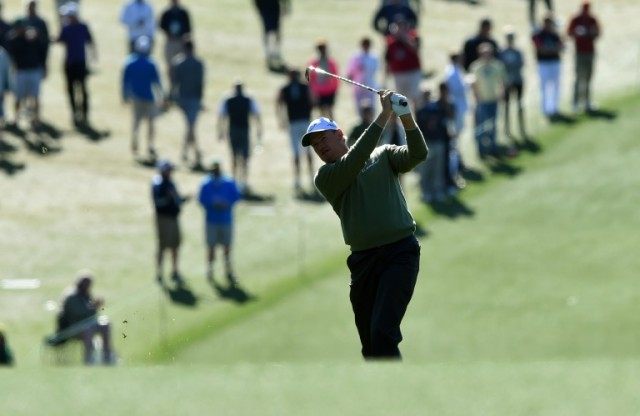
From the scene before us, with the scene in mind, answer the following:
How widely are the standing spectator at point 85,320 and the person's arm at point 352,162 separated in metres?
7.78

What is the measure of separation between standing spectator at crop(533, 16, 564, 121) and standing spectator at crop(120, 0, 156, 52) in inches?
271

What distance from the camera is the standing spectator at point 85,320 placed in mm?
18062

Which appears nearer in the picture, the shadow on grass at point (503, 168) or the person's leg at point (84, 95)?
the shadow on grass at point (503, 168)

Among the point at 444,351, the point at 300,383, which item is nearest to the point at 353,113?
the point at 444,351

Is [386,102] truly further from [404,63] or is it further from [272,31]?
[272,31]

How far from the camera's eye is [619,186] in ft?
79.8

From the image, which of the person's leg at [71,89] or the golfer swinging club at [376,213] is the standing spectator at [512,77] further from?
the golfer swinging club at [376,213]

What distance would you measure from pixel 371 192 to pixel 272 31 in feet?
70.6

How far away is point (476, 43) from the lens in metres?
26.2

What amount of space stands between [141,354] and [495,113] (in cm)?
875

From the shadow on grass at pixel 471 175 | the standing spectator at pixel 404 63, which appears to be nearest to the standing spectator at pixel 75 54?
the standing spectator at pixel 404 63

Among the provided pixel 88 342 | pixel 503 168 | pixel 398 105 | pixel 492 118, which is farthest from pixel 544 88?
pixel 398 105

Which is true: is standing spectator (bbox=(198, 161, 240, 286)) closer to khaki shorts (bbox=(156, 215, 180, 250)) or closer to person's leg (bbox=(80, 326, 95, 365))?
khaki shorts (bbox=(156, 215, 180, 250))

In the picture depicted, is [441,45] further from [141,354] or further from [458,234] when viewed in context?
[141,354]
